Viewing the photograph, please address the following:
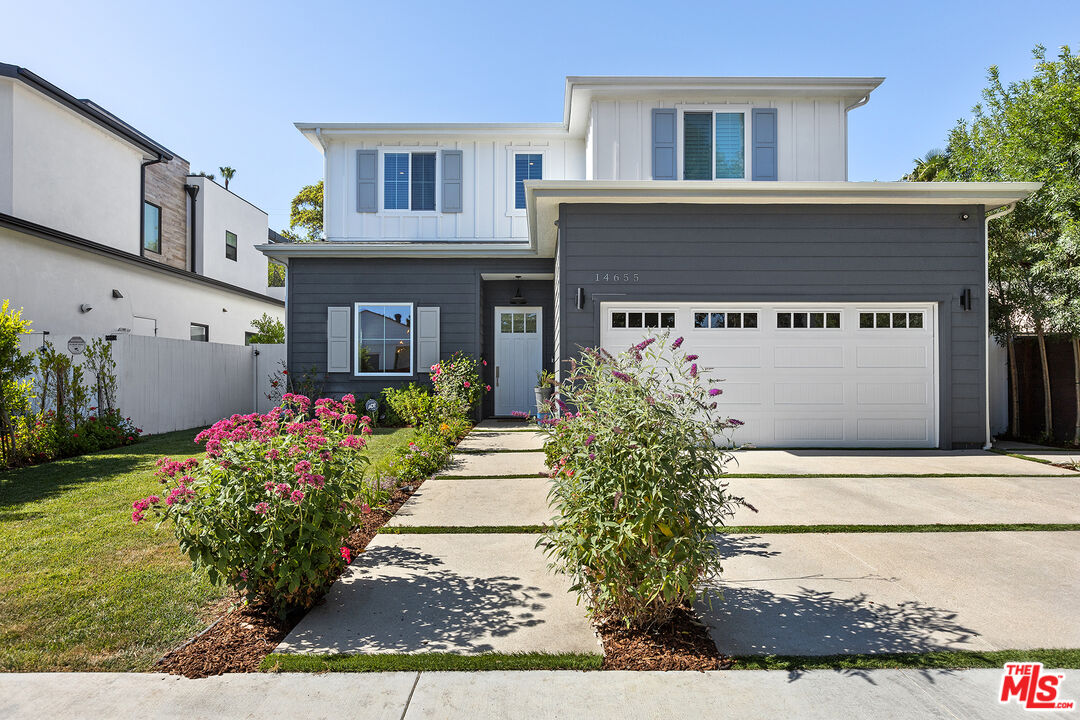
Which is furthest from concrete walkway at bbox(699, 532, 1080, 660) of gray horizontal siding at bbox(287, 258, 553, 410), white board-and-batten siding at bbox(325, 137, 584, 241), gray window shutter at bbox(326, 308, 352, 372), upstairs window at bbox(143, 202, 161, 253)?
upstairs window at bbox(143, 202, 161, 253)

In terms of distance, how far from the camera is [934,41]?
916cm

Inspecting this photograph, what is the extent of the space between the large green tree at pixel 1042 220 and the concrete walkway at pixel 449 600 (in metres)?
7.88

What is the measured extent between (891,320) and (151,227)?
16.3 m

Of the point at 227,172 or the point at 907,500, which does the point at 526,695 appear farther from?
the point at 227,172

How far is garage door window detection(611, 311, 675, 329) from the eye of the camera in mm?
7688

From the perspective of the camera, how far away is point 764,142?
9.59 metres

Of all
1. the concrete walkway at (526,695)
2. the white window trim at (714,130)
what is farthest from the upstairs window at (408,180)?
the concrete walkway at (526,695)

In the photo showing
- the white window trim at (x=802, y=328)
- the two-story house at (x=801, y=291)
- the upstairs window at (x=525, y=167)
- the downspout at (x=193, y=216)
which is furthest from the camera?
the downspout at (x=193, y=216)

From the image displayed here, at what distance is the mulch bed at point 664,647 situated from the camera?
7.57ft

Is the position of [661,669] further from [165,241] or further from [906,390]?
[165,241]

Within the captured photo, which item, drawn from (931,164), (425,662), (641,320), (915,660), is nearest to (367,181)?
(641,320)

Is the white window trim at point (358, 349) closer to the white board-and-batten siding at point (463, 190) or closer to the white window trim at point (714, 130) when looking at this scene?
the white board-and-batten siding at point (463, 190)

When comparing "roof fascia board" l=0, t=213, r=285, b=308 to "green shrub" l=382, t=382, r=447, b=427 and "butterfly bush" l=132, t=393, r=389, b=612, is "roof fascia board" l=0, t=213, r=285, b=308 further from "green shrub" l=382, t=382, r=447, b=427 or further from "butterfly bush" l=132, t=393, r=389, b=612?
"butterfly bush" l=132, t=393, r=389, b=612

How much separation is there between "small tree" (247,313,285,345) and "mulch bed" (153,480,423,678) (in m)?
14.4
